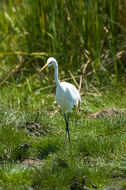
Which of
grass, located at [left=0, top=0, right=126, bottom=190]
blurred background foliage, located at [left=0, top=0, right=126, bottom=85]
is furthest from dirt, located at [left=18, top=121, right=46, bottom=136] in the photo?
blurred background foliage, located at [left=0, top=0, right=126, bottom=85]

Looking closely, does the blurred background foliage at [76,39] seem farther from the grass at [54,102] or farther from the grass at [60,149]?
the grass at [60,149]

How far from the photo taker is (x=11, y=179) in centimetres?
327

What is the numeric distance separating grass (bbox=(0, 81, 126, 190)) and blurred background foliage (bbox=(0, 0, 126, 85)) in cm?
87

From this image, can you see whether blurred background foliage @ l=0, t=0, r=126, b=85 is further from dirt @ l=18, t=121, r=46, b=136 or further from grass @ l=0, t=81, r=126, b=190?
dirt @ l=18, t=121, r=46, b=136

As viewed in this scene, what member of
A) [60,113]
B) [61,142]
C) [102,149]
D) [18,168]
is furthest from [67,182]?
[60,113]

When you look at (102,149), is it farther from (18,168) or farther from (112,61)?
(112,61)

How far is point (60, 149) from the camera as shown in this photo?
4004 mm

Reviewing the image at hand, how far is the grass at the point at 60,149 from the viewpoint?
10.6ft

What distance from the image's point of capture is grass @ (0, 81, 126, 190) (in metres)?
3.23

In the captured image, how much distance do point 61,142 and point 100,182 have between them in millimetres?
1037

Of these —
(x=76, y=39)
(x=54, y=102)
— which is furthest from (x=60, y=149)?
(x=76, y=39)

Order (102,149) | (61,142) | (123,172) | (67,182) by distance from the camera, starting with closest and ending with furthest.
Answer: (67,182)
(123,172)
(102,149)
(61,142)

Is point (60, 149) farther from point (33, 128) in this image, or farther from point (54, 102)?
point (54, 102)

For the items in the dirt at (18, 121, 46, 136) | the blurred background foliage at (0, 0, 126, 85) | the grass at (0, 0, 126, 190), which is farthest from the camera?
the blurred background foliage at (0, 0, 126, 85)
